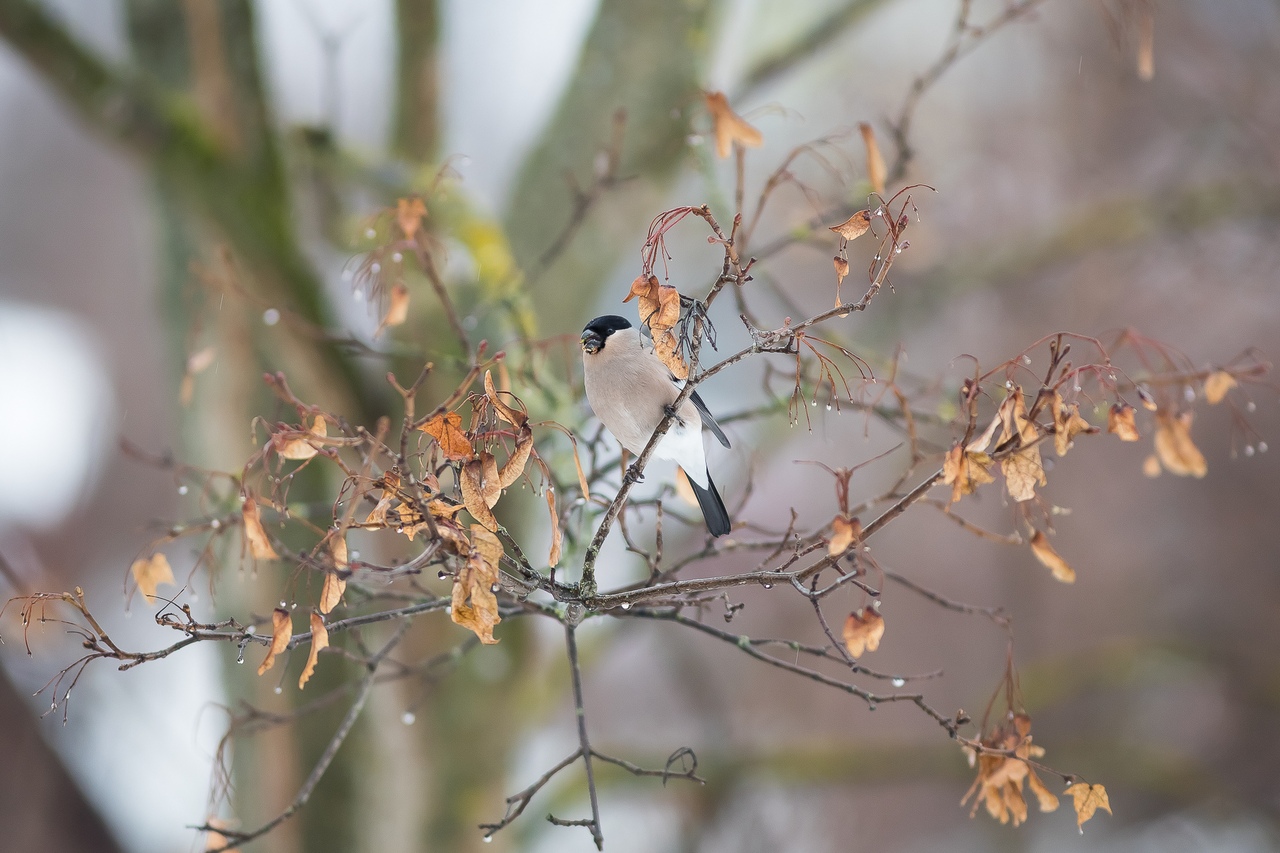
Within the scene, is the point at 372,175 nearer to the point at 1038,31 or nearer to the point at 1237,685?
the point at 1038,31

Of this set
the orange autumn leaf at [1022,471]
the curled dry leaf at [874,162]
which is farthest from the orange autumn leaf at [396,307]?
the orange autumn leaf at [1022,471]

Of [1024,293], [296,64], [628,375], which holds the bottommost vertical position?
[628,375]

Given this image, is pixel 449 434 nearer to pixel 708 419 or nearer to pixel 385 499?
pixel 385 499

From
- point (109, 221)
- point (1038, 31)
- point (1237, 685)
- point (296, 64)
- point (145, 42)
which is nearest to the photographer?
point (145, 42)

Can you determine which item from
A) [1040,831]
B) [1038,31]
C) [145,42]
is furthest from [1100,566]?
[145,42]

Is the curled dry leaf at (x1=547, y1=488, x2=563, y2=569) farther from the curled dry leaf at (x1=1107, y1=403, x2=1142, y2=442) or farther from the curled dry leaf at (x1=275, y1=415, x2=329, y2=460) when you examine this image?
the curled dry leaf at (x1=1107, y1=403, x2=1142, y2=442)

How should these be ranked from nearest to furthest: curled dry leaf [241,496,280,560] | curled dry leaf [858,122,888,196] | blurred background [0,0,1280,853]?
1. curled dry leaf [241,496,280,560]
2. curled dry leaf [858,122,888,196]
3. blurred background [0,0,1280,853]

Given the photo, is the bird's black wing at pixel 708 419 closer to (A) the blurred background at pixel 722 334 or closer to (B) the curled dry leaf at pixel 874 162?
(A) the blurred background at pixel 722 334

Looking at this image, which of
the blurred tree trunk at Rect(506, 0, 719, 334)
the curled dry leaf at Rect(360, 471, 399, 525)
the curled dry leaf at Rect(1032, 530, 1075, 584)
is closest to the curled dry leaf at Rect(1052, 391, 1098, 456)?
the curled dry leaf at Rect(1032, 530, 1075, 584)
